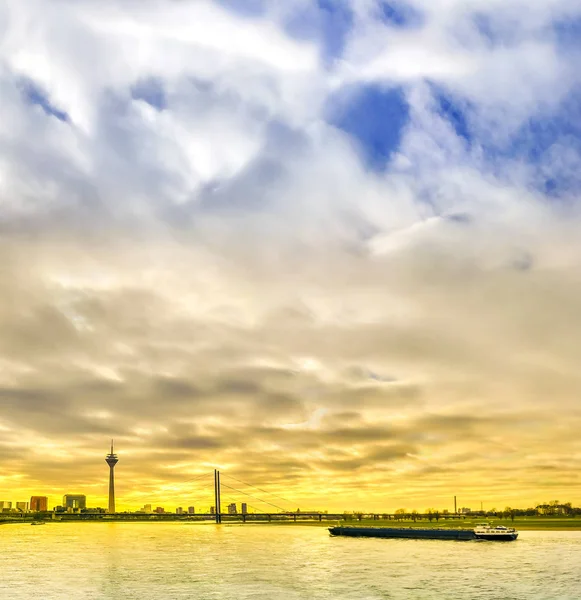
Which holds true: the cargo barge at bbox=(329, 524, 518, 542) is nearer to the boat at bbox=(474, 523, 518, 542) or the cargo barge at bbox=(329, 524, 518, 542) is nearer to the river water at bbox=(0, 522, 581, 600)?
the boat at bbox=(474, 523, 518, 542)

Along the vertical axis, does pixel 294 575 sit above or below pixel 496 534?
above

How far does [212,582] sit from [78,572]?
24.0 m

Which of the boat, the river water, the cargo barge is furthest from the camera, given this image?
the cargo barge

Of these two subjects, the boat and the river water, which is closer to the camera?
the river water

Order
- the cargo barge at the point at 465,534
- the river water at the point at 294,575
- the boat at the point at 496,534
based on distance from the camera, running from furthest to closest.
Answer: the cargo barge at the point at 465,534, the boat at the point at 496,534, the river water at the point at 294,575

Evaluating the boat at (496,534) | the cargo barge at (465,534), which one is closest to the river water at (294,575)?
the boat at (496,534)

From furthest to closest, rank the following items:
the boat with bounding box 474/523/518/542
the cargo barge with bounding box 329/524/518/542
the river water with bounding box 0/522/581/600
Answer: the cargo barge with bounding box 329/524/518/542 < the boat with bounding box 474/523/518/542 < the river water with bounding box 0/522/581/600

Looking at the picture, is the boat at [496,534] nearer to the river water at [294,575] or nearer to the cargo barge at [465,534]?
the cargo barge at [465,534]

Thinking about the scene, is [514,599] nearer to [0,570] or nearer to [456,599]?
[456,599]

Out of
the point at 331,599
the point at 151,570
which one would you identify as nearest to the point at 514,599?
the point at 331,599

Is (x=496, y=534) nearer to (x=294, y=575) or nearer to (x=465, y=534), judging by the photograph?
(x=465, y=534)

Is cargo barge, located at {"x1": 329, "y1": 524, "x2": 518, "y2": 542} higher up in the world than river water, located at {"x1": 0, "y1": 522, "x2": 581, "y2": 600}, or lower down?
lower down

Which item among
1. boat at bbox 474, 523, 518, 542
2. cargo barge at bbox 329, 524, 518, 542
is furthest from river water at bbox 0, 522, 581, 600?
cargo barge at bbox 329, 524, 518, 542

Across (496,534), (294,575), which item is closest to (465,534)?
(496,534)
